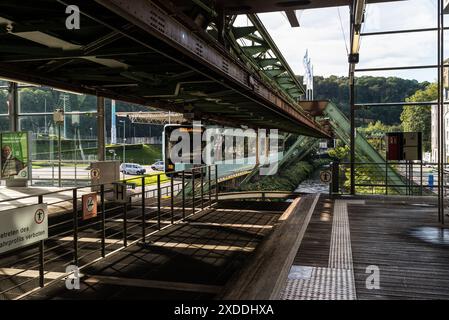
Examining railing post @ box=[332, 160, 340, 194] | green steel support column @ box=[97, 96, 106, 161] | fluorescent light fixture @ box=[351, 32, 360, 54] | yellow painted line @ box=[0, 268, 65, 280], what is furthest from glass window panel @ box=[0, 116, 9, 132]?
yellow painted line @ box=[0, 268, 65, 280]

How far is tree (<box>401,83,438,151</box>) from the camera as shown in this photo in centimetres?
1870

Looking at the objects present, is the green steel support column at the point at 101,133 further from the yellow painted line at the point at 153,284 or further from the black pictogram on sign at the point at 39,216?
the black pictogram on sign at the point at 39,216

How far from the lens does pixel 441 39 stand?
7172 mm

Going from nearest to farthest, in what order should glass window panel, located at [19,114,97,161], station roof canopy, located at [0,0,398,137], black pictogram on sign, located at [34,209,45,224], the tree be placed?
station roof canopy, located at [0,0,398,137]
black pictogram on sign, located at [34,209,45,224]
glass window panel, located at [19,114,97,161]
the tree

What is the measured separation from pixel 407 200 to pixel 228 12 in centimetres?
616

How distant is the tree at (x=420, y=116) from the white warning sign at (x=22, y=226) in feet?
52.8

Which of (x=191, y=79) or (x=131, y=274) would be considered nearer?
(x=131, y=274)

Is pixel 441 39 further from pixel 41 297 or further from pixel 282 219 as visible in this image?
pixel 41 297

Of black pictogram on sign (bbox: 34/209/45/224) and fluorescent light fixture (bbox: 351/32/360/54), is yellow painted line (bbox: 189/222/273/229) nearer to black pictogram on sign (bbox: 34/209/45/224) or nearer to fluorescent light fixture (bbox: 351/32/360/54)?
black pictogram on sign (bbox: 34/209/45/224)

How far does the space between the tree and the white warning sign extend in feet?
52.8

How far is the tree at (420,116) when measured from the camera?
1870cm

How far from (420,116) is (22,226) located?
19.0 meters

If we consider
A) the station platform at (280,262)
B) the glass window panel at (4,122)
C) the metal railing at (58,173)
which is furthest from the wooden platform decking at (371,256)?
the glass window panel at (4,122)
